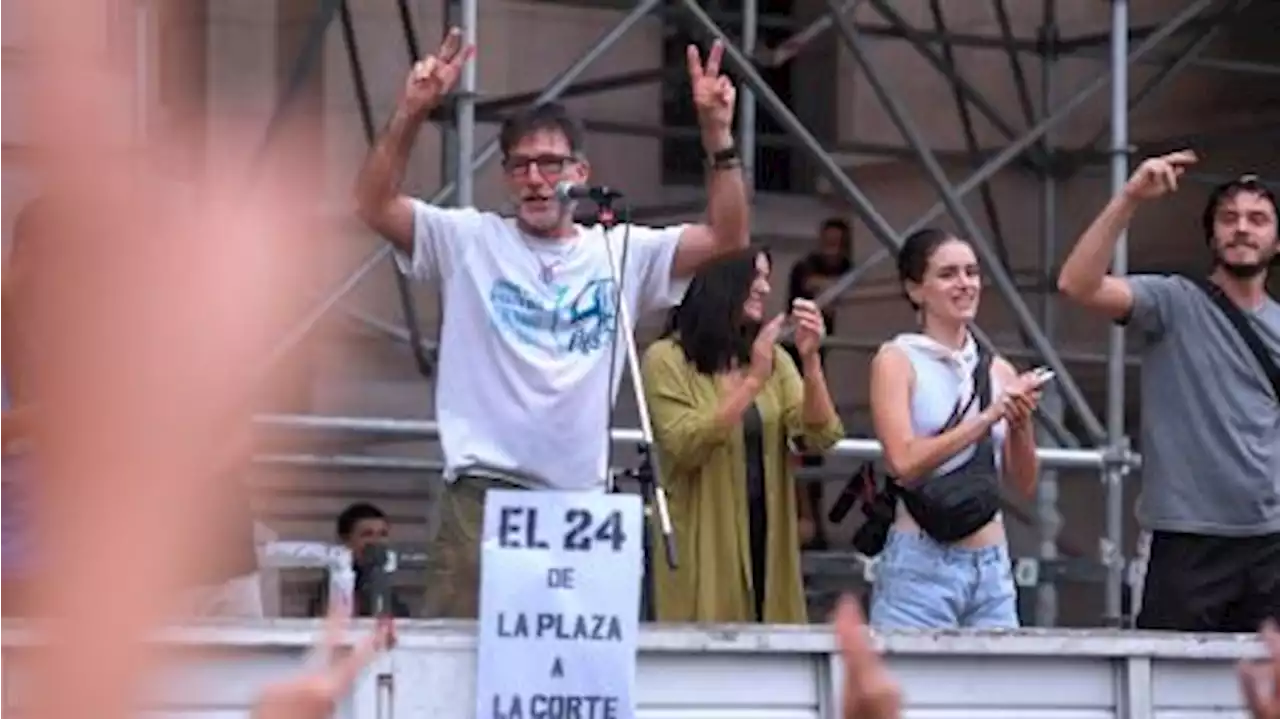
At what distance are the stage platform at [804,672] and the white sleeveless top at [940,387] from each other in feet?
2.00

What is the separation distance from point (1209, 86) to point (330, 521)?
15.0 ft

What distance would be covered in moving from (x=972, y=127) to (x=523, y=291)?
6112 mm

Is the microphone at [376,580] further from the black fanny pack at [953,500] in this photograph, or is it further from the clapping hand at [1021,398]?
the clapping hand at [1021,398]

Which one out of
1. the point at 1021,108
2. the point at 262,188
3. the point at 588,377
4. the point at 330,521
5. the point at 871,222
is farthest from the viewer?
the point at 1021,108

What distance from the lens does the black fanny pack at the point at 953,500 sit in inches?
244

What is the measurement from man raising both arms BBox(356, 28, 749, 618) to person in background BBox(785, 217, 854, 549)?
411cm

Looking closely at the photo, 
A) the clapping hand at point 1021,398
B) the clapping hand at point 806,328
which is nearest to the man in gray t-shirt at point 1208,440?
the clapping hand at point 1021,398

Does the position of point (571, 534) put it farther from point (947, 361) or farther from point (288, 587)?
point (288, 587)

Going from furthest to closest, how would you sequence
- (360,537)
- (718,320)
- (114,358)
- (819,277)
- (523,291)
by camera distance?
(819,277), (360,537), (718,320), (523,291), (114,358)

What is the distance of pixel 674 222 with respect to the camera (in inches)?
427

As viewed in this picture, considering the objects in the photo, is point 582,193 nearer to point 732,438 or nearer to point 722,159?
point 722,159

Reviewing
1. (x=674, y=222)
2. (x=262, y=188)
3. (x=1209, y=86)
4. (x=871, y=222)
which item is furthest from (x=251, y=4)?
(x=262, y=188)

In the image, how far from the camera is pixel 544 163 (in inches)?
235

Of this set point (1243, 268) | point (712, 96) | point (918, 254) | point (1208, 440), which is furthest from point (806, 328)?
point (1243, 268)
